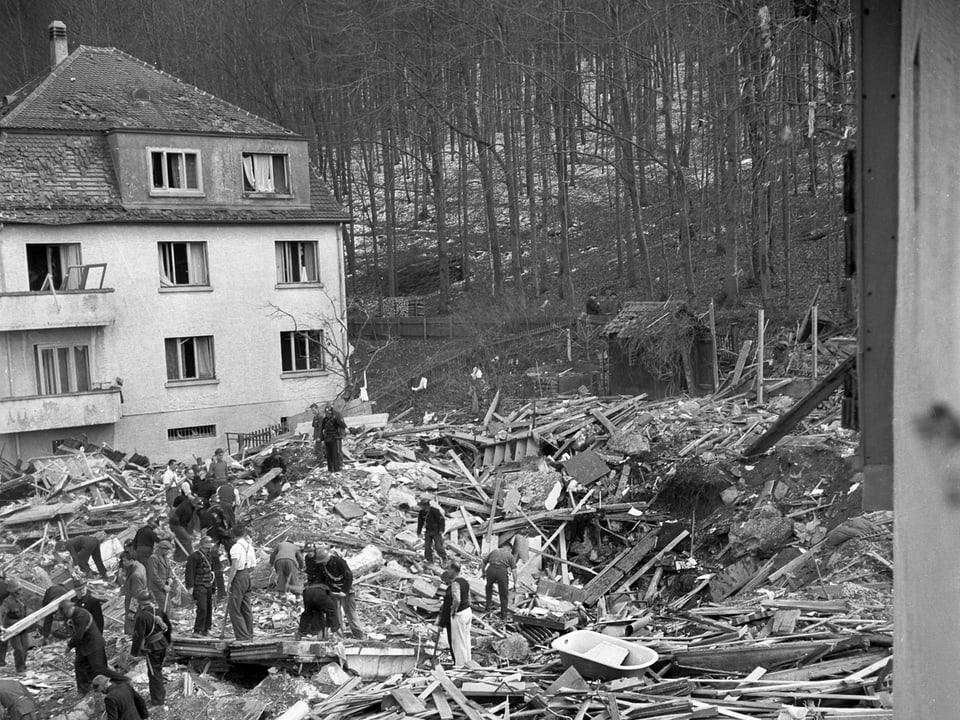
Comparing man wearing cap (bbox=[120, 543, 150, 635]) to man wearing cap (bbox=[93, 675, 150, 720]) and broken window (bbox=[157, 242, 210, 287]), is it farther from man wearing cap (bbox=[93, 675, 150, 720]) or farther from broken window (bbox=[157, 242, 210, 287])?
broken window (bbox=[157, 242, 210, 287])

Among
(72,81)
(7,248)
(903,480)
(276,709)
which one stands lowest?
(276,709)

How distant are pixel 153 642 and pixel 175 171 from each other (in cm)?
2281

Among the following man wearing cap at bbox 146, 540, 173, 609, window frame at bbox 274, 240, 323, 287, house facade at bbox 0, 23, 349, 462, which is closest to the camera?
man wearing cap at bbox 146, 540, 173, 609

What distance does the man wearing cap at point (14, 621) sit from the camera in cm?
1354

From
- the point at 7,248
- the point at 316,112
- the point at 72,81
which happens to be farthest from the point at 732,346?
the point at 316,112

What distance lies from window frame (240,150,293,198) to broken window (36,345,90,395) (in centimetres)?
709

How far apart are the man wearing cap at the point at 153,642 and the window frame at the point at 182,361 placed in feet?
66.7

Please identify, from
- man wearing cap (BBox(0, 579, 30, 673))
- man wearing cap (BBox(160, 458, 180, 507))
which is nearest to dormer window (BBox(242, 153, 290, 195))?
man wearing cap (BBox(160, 458, 180, 507))

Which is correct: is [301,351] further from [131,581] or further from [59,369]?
[131,581]

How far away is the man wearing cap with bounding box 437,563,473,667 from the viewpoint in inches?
514

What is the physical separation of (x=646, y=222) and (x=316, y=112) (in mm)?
18222

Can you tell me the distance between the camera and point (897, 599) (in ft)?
7.29

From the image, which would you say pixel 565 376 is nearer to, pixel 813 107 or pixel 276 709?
pixel 813 107

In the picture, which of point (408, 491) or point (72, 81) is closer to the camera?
point (408, 491)
